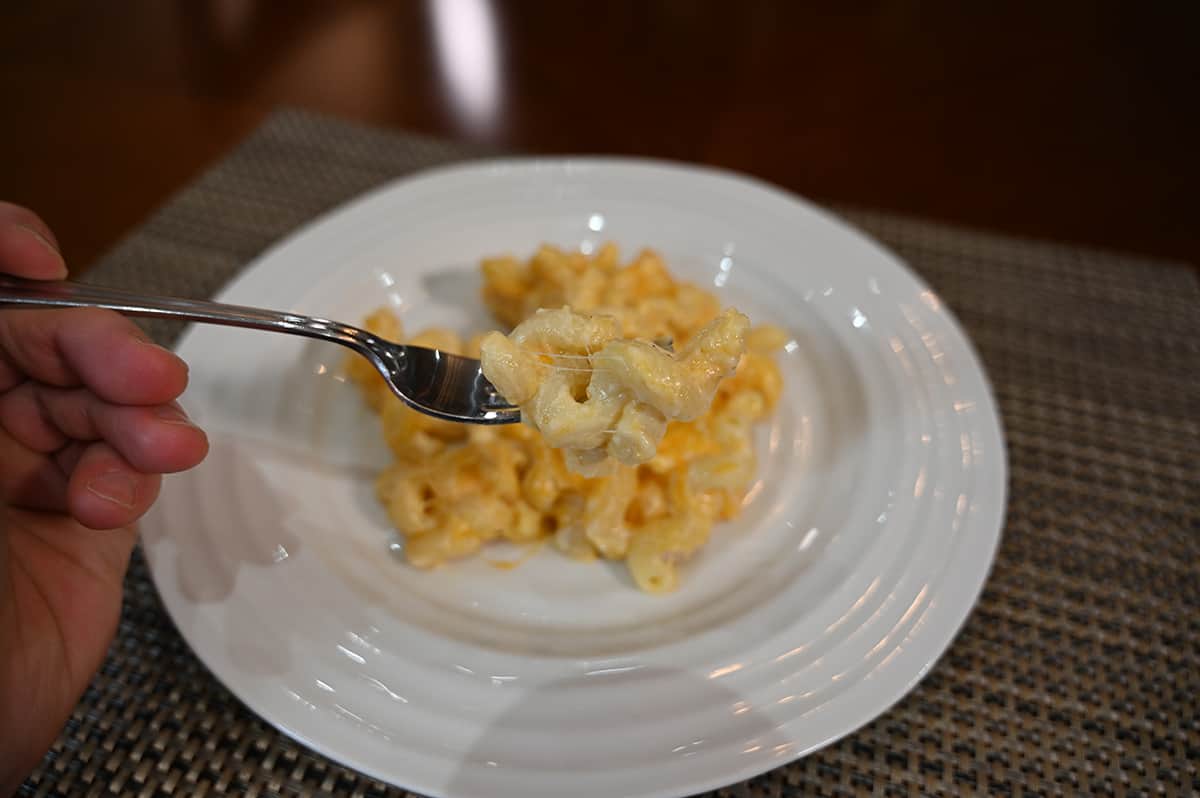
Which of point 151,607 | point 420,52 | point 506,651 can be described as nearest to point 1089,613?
point 506,651

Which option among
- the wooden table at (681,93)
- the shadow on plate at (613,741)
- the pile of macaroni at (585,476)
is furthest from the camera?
the wooden table at (681,93)

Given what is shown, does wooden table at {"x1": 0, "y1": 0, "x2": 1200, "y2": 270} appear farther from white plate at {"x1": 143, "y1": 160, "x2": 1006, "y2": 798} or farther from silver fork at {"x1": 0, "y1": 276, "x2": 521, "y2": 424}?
silver fork at {"x1": 0, "y1": 276, "x2": 521, "y2": 424}

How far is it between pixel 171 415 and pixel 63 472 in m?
0.18

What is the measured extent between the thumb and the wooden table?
2.38ft

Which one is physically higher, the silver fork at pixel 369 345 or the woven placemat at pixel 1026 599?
the silver fork at pixel 369 345

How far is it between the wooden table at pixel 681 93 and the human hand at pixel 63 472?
721 mm

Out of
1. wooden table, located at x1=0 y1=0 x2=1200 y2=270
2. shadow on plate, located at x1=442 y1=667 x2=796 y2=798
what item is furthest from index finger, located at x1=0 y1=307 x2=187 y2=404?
wooden table, located at x1=0 y1=0 x2=1200 y2=270

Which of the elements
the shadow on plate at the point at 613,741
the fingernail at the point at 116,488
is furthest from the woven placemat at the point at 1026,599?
the fingernail at the point at 116,488

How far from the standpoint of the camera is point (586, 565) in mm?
930

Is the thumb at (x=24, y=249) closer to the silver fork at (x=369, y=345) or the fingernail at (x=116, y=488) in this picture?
the silver fork at (x=369, y=345)

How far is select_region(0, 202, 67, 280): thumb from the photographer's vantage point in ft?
2.39

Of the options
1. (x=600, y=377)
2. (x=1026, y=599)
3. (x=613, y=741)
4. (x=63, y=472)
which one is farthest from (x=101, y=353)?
(x=1026, y=599)

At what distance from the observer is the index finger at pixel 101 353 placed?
72 cm

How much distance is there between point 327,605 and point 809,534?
534 millimetres
